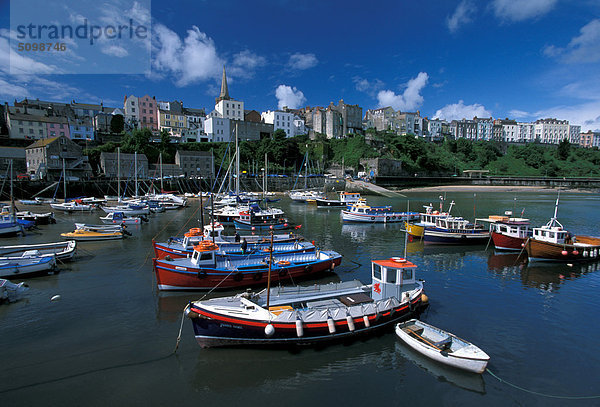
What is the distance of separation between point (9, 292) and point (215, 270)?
10.6m

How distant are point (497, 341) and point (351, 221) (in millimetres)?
32905

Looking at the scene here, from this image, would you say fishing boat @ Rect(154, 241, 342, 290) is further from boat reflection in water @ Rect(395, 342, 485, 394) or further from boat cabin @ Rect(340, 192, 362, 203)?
boat cabin @ Rect(340, 192, 362, 203)

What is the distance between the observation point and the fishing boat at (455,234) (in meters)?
30.1

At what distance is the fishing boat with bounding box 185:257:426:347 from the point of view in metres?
11.6

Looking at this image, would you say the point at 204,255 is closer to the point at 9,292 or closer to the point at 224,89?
the point at 9,292

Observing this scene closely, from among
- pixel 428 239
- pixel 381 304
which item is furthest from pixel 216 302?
pixel 428 239

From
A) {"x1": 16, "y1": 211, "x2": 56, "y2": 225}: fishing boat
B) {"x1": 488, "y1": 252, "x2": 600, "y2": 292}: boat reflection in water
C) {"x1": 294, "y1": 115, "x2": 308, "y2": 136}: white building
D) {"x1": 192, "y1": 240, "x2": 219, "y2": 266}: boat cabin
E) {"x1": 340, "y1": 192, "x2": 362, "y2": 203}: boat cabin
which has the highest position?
{"x1": 294, "y1": 115, "x2": 308, "y2": 136}: white building

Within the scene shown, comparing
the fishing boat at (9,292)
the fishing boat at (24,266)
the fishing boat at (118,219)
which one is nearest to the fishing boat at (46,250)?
the fishing boat at (24,266)

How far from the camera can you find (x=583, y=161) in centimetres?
14312

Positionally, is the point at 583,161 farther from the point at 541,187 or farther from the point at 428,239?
the point at 428,239

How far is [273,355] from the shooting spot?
38.3ft

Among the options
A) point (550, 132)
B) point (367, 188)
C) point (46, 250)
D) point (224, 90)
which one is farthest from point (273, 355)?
point (550, 132)

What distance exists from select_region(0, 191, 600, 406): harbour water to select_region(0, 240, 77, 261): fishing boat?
2.70m

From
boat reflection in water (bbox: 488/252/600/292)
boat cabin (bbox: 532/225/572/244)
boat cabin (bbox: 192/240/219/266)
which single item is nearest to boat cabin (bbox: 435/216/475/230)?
boat reflection in water (bbox: 488/252/600/292)
